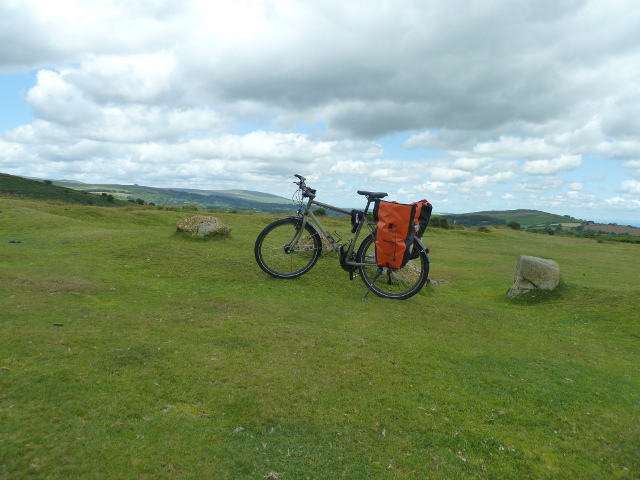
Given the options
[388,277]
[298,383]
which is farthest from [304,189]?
[298,383]

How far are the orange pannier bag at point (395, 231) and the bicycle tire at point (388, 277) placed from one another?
497 millimetres

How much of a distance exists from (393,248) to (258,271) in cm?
434

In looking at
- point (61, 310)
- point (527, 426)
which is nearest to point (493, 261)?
point (527, 426)

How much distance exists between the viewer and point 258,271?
1160 centimetres

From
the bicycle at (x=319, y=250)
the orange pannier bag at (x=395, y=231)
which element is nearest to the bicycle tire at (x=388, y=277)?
the bicycle at (x=319, y=250)

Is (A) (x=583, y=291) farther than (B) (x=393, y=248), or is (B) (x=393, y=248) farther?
(A) (x=583, y=291)

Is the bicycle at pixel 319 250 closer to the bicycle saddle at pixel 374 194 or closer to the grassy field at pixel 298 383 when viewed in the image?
the bicycle saddle at pixel 374 194

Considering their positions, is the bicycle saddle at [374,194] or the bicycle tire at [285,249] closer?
the bicycle saddle at [374,194]

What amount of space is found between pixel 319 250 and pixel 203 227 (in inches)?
Result: 286

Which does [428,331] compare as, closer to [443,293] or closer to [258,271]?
[443,293]

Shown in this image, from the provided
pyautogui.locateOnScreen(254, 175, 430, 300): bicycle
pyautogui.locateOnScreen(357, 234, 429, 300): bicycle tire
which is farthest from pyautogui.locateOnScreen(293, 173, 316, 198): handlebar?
pyautogui.locateOnScreen(357, 234, 429, 300): bicycle tire

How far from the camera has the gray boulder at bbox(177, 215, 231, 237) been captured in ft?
53.5

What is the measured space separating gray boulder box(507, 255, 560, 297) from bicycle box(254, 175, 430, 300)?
3.40m

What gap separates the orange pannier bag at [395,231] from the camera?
8.95m
